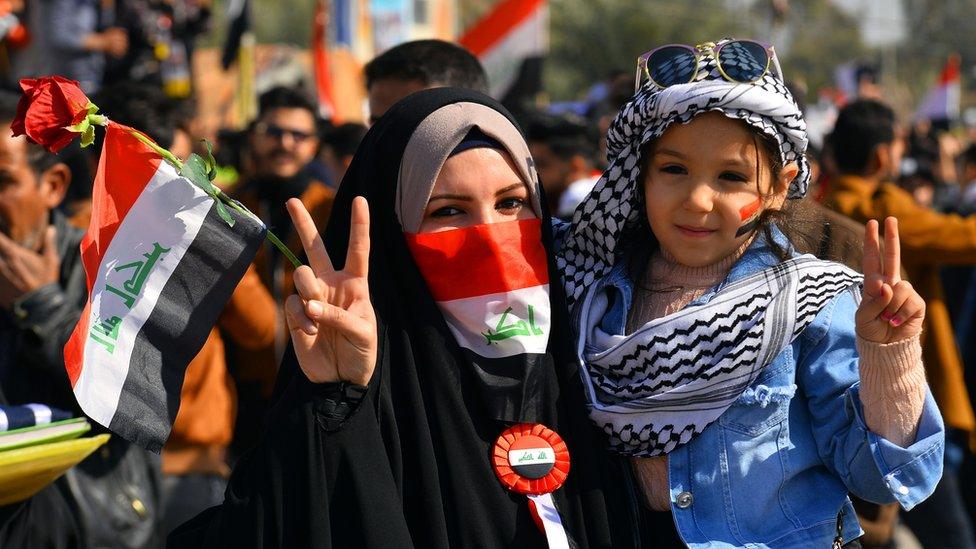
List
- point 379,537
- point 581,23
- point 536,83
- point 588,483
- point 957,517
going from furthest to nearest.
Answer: point 581,23
point 536,83
point 957,517
point 588,483
point 379,537

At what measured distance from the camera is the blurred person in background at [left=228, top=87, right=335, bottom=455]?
5.38 meters

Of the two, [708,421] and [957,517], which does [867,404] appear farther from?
[957,517]

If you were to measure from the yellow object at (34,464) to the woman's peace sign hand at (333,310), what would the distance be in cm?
80

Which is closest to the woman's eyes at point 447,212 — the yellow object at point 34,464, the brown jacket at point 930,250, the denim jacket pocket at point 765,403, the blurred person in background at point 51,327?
the denim jacket pocket at point 765,403

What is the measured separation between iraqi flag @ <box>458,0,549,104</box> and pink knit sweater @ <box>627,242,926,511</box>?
5718 millimetres

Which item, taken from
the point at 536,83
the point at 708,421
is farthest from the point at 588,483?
the point at 536,83

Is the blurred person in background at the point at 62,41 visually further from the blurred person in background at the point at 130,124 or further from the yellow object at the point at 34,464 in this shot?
the yellow object at the point at 34,464

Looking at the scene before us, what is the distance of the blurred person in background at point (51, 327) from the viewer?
369 cm

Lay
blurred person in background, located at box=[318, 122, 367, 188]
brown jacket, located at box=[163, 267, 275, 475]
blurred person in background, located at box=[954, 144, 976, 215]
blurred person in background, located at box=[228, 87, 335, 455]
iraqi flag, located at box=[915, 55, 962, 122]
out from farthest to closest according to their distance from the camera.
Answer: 1. iraqi flag, located at box=[915, 55, 962, 122]
2. blurred person in background, located at box=[954, 144, 976, 215]
3. blurred person in background, located at box=[318, 122, 367, 188]
4. blurred person in background, located at box=[228, 87, 335, 455]
5. brown jacket, located at box=[163, 267, 275, 475]

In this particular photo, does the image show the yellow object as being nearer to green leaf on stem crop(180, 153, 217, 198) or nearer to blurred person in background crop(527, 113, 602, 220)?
green leaf on stem crop(180, 153, 217, 198)

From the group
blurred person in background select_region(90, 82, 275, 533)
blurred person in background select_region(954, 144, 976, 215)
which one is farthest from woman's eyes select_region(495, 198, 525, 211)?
blurred person in background select_region(954, 144, 976, 215)

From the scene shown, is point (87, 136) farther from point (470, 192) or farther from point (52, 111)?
point (470, 192)

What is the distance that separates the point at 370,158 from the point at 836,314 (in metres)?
1.10

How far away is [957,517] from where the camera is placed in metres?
5.42
